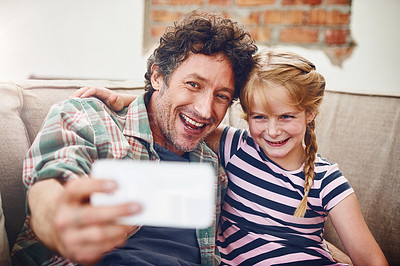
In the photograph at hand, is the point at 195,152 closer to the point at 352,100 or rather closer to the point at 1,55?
the point at 352,100

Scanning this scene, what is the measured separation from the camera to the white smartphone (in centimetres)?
38

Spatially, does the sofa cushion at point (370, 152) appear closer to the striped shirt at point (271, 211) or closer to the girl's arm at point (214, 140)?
the striped shirt at point (271, 211)

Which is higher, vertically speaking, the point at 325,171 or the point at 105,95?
the point at 105,95

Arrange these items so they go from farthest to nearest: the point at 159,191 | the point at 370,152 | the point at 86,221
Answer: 1. the point at 370,152
2. the point at 159,191
3. the point at 86,221

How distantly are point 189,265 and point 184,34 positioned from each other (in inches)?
20.5

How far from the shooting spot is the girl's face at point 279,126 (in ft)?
2.64

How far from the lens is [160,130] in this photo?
84 cm

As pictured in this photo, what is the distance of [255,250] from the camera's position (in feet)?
2.72

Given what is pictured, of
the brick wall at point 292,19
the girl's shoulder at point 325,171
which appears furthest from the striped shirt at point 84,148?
the brick wall at point 292,19

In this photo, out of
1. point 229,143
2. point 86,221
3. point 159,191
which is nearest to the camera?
point 86,221

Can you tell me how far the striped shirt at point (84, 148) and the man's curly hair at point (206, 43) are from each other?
0.41 feet

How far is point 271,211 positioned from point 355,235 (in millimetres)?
189

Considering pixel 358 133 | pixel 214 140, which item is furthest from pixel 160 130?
pixel 358 133

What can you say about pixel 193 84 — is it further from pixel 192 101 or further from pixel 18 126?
pixel 18 126
